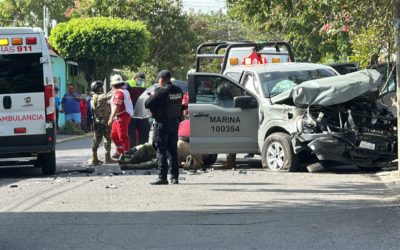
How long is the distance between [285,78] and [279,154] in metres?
1.69

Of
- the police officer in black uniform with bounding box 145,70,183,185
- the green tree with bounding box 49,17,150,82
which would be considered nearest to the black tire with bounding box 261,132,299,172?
the police officer in black uniform with bounding box 145,70,183,185

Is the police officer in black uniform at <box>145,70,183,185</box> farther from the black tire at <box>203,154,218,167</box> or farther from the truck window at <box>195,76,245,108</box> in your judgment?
the black tire at <box>203,154,218,167</box>

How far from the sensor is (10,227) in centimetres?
905

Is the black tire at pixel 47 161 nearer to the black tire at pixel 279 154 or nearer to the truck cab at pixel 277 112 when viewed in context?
the truck cab at pixel 277 112

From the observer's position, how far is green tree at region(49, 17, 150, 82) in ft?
123

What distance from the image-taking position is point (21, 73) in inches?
565

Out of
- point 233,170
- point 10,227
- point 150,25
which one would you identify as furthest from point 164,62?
point 10,227

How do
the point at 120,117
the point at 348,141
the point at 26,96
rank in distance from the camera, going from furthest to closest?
the point at 120,117, the point at 26,96, the point at 348,141

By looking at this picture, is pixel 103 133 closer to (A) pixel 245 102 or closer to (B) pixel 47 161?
(B) pixel 47 161

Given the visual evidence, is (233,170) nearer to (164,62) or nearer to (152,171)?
(152,171)

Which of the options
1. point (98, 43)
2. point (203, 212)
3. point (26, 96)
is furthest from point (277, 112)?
point (98, 43)

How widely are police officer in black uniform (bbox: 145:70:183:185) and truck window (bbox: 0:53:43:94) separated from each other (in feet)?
8.81

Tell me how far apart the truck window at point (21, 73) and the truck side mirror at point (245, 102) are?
3379 mm

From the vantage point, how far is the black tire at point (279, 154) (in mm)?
14000
